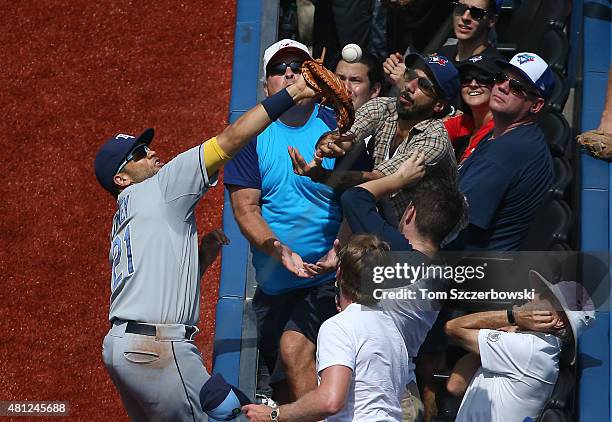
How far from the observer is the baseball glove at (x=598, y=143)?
17.1 ft

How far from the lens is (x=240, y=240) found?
559 cm

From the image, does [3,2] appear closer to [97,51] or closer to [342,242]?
[97,51]

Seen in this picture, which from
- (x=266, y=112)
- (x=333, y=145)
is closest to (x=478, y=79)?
(x=333, y=145)

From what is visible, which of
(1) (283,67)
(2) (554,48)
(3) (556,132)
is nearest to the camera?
A: (1) (283,67)

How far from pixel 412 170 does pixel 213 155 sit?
82cm

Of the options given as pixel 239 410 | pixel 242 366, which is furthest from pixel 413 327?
pixel 242 366

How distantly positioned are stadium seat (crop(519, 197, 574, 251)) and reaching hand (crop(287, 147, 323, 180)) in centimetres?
98

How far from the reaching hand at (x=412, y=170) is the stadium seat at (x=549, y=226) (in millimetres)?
641

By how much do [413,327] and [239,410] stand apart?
74 cm

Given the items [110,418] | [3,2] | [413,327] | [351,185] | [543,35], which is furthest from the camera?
[3,2]

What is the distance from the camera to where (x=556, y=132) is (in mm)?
5336

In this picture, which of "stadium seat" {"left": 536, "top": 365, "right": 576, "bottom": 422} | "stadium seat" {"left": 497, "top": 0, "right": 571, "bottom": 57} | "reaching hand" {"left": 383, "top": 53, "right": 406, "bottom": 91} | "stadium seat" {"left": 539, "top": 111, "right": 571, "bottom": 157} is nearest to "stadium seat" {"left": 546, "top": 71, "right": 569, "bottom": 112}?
"stadium seat" {"left": 539, "top": 111, "right": 571, "bottom": 157}

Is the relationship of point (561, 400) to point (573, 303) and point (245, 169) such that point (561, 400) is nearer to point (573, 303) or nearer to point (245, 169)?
point (573, 303)

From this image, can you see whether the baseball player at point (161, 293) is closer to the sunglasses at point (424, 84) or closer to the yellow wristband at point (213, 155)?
the yellow wristband at point (213, 155)
